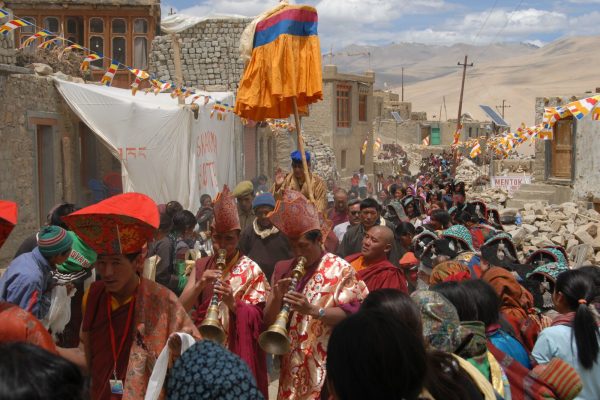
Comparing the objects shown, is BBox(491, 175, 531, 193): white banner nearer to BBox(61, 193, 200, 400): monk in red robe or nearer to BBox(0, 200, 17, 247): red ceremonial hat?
BBox(61, 193, 200, 400): monk in red robe

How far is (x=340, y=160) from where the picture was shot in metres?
35.6

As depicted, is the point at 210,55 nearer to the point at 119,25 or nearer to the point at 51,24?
the point at 119,25

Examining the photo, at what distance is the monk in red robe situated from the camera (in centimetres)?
321

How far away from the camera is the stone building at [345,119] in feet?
113

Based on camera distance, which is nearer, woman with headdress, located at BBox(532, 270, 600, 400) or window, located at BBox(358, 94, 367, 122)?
woman with headdress, located at BBox(532, 270, 600, 400)

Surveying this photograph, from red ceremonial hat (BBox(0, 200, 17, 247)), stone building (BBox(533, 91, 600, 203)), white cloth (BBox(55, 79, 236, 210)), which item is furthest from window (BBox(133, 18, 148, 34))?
red ceremonial hat (BBox(0, 200, 17, 247))

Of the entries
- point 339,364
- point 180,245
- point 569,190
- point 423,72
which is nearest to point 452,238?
point 180,245

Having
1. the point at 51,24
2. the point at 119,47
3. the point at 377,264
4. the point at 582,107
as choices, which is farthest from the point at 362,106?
the point at 377,264

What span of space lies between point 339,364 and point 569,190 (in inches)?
689

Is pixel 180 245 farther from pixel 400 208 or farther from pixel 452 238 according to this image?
pixel 400 208

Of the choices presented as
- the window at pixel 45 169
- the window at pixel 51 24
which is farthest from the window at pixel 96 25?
the window at pixel 45 169

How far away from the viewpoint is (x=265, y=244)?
6039mm

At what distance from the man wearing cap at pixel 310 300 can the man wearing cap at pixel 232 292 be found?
0.13 meters

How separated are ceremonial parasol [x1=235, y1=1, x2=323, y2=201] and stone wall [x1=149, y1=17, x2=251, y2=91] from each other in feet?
45.8
